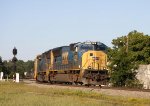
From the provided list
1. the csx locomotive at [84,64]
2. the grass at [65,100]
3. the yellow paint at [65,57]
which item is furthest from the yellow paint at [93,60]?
the grass at [65,100]

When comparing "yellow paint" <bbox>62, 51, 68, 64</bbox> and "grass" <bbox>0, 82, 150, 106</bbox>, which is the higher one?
"yellow paint" <bbox>62, 51, 68, 64</bbox>

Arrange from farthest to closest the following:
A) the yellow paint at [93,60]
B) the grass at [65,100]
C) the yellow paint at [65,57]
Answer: the yellow paint at [65,57] → the yellow paint at [93,60] → the grass at [65,100]

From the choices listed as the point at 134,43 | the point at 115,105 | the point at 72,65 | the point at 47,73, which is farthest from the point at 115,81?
the point at 134,43

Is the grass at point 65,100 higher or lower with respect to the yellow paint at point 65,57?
lower

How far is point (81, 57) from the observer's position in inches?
1419

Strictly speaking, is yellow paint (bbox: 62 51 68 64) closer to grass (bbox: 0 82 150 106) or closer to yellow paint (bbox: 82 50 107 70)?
yellow paint (bbox: 82 50 107 70)

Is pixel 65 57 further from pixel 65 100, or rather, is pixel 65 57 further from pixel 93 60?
pixel 65 100

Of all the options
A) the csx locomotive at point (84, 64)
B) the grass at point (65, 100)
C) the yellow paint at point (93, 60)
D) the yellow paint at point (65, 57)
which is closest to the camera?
the grass at point (65, 100)

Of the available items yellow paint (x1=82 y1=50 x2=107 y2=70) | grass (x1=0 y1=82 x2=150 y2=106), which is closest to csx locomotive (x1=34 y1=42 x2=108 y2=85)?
yellow paint (x1=82 y1=50 x2=107 y2=70)

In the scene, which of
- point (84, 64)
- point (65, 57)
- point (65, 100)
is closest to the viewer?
point (65, 100)

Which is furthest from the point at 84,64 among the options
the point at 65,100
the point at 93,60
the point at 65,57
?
the point at 65,100

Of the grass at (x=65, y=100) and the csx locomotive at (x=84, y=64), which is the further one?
the csx locomotive at (x=84, y=64)

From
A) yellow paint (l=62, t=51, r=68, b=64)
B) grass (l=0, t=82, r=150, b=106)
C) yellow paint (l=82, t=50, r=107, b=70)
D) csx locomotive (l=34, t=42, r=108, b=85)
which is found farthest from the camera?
yellow paint (l=62, t=51, r=68, b=64)

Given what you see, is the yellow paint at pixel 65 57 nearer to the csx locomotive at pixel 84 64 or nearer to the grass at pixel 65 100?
the csx locomotive at pixel 84 64
